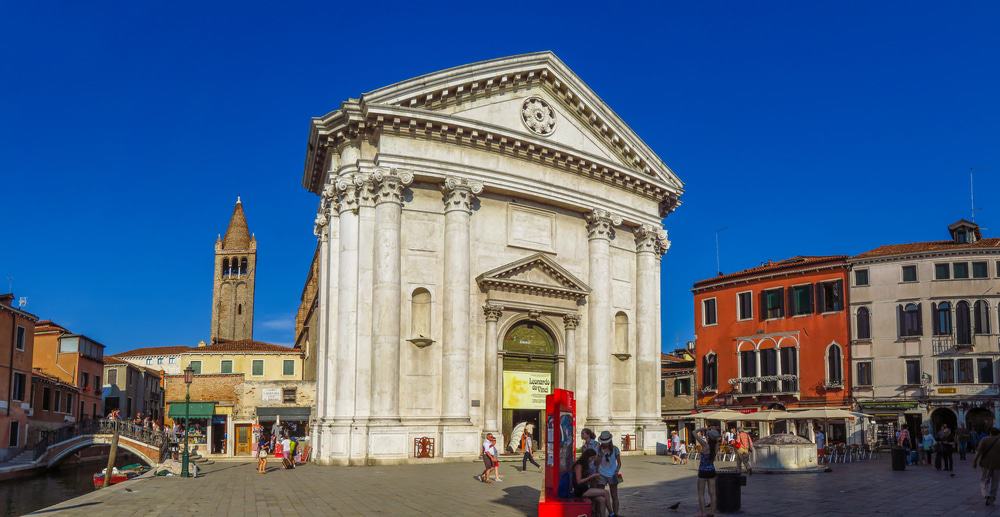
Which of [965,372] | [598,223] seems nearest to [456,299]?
[598,223]

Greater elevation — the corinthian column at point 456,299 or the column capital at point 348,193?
the column capital at point 348,193

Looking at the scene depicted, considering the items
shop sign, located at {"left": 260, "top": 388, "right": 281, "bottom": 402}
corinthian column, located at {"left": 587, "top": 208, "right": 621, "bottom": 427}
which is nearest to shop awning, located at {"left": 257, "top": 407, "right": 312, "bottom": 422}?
shop sign, located at {"left": 260, "top": 388, "right": 281, "bottom": 402}

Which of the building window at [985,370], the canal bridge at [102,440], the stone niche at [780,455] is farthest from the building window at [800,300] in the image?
the canal bridge at [102,440]

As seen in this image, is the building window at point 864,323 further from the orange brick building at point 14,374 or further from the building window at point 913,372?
the orange brick building at point 14,374

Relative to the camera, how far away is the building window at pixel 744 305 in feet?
170

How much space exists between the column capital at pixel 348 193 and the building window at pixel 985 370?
32.5 metres

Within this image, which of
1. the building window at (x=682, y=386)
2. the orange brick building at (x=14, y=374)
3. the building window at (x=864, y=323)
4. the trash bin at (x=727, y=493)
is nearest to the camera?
the trash bin at (x=727, y=493)

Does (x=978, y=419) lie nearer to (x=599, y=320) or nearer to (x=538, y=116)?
(x=599, y=320)

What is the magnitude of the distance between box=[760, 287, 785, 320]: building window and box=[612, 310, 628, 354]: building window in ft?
59.3

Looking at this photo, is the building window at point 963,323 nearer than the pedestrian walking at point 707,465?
No

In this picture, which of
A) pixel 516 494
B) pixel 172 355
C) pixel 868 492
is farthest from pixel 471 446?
pixel 172 355

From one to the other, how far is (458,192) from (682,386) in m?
31.3

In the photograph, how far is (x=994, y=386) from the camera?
142 ft

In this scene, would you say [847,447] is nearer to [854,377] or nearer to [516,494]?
[854,377]
